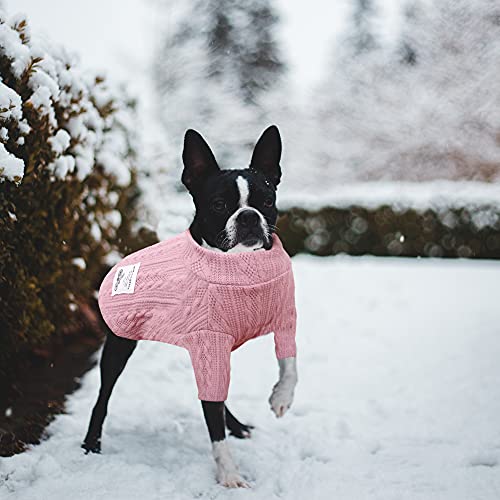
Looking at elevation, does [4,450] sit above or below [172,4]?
below

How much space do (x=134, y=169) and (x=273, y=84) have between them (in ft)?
33.3

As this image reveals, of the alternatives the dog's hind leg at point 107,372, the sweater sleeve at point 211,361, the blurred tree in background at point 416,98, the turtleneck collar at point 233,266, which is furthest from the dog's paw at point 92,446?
the blurred tree in background at point 416,98

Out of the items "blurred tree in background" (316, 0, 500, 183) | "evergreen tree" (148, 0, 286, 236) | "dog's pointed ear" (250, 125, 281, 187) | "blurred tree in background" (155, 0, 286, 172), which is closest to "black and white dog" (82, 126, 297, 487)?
"dog's pointed ear" (250, 125, 281, 187)

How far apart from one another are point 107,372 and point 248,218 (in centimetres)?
104

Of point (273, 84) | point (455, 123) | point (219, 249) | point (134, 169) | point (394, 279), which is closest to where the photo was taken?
point (219, 249)

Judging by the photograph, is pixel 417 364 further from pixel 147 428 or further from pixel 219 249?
pixel 219 249

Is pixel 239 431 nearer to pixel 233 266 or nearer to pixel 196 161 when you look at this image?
pixel 233 266

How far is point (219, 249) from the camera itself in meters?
2.24

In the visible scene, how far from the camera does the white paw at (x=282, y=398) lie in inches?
92.5

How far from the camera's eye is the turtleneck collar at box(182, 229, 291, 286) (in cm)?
221

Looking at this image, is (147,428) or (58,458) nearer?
(58,458)

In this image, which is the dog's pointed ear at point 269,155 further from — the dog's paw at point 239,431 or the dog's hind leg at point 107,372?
the dog's paw at point 239,431

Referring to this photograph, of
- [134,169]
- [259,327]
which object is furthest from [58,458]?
[134,169]

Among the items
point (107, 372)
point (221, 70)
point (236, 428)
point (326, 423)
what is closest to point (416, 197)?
point (326, 423)
